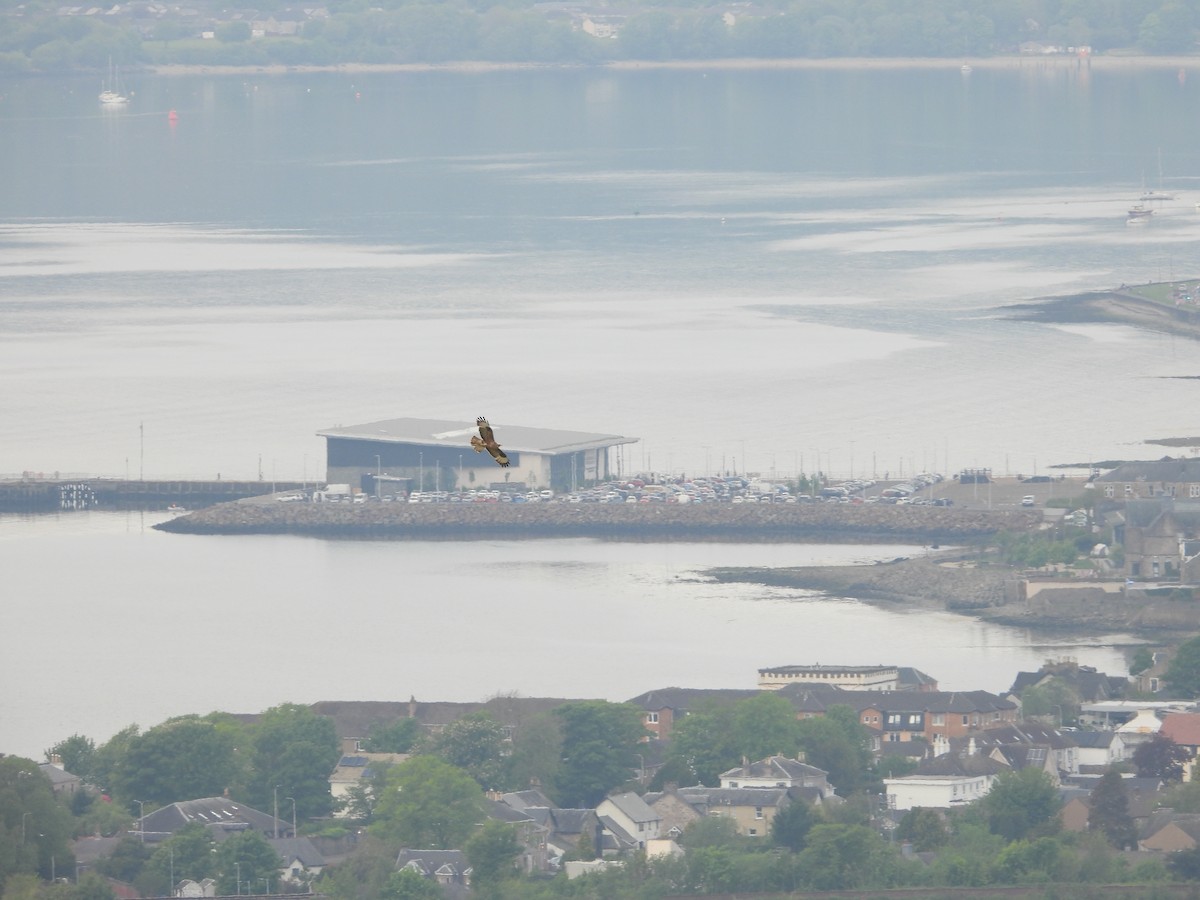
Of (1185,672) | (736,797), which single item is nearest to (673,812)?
(736,797)

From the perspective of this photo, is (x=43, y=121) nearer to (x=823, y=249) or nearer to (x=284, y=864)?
(x=823, y=249)

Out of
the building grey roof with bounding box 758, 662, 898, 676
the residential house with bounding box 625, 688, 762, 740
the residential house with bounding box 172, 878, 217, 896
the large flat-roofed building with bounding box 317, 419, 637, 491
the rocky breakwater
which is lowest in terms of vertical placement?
the residential house with bounding box 172, 878, 217, 896

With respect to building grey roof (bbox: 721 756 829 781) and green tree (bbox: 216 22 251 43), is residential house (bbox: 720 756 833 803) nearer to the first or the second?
building grey roof (bbox: 721 756 829 781)

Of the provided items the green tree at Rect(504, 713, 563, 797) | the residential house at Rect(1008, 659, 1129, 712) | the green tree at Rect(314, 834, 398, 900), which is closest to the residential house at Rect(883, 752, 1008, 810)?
the green tree at Rect(504, 713, 563, 797)

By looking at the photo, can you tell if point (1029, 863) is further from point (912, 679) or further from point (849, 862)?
point (912, 679)

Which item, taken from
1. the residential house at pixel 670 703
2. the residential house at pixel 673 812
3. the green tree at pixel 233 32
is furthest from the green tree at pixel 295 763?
the green tree at pixel 233 32

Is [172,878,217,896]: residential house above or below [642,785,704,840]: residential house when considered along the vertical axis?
below

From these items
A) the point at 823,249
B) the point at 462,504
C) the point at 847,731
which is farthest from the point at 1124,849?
the point at 823,249
